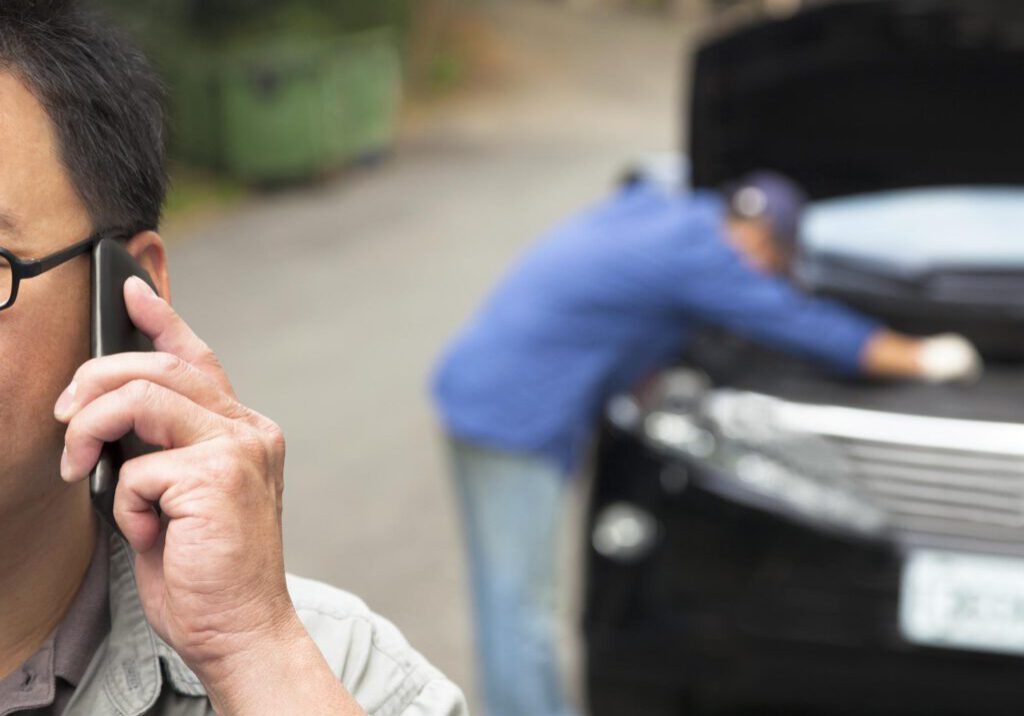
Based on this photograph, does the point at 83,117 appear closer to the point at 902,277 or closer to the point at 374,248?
the point at 902,277

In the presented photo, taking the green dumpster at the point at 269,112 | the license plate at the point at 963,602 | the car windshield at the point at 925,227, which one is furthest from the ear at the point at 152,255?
the green dumpster at the point at 269,112

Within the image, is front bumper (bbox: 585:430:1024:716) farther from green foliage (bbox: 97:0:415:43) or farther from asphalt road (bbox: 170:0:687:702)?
green foliage (bbox: 97:0:415:43)

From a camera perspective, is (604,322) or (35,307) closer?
(35,307)

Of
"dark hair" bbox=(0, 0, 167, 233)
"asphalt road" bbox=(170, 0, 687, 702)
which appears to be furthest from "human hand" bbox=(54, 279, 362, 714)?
"asphalt road" bbox=(170, 0, 687, 702)

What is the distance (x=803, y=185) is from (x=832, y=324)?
825mm

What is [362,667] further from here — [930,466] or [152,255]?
[930,466]

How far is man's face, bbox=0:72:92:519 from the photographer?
1649 mm

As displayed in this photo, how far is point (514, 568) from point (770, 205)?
3.83ft

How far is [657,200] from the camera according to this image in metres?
4.38

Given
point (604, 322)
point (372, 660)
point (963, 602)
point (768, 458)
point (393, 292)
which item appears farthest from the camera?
point (393, 292)

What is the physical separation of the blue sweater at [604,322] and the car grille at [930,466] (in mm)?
241

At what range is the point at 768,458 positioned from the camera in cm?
378

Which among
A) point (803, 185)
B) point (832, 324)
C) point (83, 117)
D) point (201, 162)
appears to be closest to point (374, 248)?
point (201, 162)

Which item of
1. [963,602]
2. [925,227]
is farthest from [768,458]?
[925,227]
